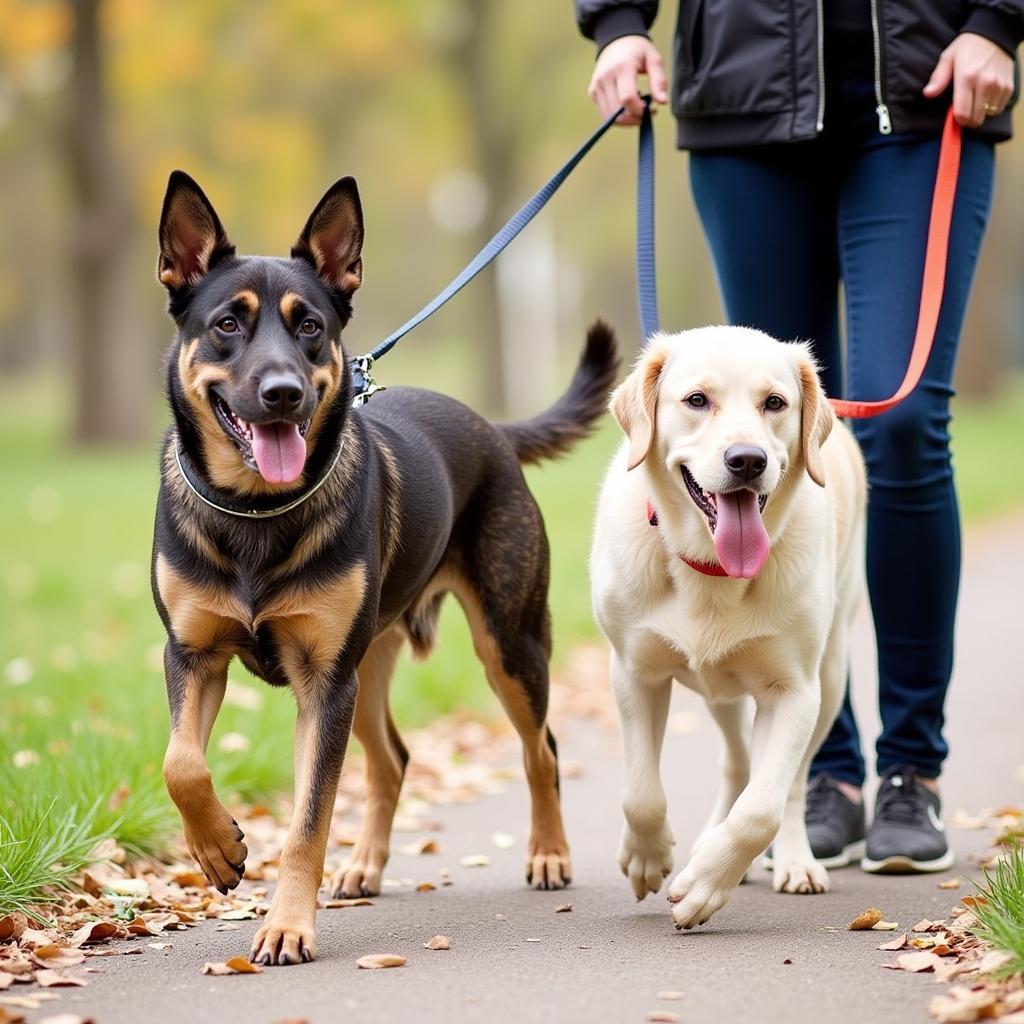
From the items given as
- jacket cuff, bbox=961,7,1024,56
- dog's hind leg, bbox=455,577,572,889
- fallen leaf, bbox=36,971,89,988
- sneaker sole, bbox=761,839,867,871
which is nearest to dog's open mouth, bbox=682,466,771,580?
dog's hind leg, bbox=455,577,572,889

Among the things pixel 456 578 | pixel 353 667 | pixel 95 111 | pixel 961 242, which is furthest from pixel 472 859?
pixel 95 111

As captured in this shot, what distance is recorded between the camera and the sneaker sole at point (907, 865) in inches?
188

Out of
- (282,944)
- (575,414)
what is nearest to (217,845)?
(282,944)

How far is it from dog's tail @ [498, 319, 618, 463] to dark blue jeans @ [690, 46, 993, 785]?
22.4 inches

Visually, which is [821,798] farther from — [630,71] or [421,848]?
[630,71]

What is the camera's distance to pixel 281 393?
387 centimetres

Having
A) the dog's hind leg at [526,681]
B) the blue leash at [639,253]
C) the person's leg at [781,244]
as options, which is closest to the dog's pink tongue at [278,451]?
the blue leash at [639,253]

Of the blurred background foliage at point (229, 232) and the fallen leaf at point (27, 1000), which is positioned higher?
the blurred background foliage at point (229, 232)

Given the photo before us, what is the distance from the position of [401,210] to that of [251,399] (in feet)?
158

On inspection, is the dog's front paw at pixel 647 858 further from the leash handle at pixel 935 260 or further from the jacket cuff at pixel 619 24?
the jacket cuff at pixel 619 24

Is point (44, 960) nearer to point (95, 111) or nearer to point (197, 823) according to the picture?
point (197, 823)

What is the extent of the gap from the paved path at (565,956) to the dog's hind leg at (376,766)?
15cm

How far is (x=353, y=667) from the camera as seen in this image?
411 cm

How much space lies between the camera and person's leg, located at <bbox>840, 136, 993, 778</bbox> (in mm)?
4820
